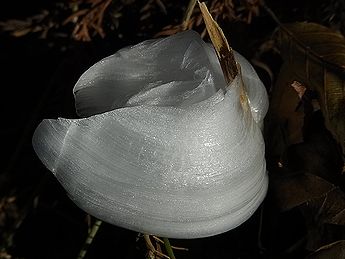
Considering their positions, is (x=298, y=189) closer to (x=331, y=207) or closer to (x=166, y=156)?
(x=331, y=207)

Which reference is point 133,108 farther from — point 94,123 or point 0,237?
point 0,237

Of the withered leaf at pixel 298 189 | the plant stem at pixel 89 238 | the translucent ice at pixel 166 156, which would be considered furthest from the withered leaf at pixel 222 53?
the plant stem at pixel 89 238

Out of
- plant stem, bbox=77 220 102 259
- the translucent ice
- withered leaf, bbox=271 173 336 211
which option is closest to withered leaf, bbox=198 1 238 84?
the translucent ice

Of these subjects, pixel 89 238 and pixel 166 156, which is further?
pixel 89 238

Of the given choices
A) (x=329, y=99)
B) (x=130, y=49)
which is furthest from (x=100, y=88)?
(x=329, y=99)

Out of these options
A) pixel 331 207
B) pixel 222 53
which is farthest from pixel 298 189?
pixel 222 53

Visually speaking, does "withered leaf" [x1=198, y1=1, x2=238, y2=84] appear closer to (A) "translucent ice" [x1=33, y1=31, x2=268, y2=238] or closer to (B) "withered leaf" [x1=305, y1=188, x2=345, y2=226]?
(A) "translucent ice" [x1=33, y1=31, x2=268, y2=238]
